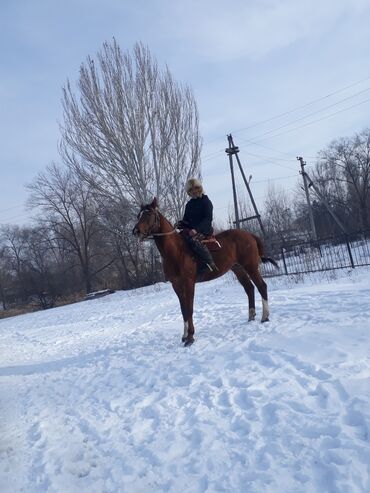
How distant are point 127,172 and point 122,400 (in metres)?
19.7

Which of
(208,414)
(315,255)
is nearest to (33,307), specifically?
(315,255)

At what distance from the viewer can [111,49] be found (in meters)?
23.9

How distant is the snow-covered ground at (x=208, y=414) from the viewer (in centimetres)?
258

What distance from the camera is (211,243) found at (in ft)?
21.6

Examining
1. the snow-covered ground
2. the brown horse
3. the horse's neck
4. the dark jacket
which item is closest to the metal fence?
the brown horse

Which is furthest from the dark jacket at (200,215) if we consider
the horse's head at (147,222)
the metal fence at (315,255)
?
the metal fence at (315,255)

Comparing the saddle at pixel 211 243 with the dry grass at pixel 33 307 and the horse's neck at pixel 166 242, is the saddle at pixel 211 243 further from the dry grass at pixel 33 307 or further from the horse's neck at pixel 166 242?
the dry grass at pixel 33 307

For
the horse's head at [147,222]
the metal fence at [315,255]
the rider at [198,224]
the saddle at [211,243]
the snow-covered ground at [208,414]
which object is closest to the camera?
the snow-covered ground at [208,414]

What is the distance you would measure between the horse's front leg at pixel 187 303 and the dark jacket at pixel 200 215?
946 millimetres

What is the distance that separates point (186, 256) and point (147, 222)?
34.0 inches

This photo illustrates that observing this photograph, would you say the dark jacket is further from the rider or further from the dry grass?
the dry grass

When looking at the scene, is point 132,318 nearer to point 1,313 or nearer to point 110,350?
point 110,350

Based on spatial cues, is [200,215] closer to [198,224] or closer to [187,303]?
[198,224]

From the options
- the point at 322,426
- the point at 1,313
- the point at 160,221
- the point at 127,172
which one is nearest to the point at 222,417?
the point at 322,426
